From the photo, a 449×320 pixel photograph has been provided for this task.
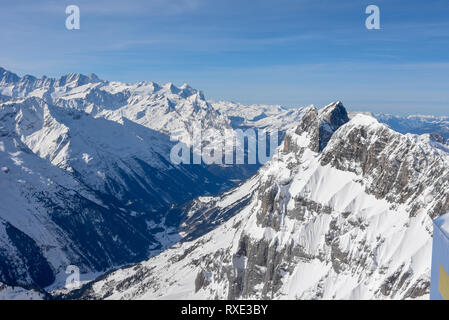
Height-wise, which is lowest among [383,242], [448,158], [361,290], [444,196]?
[361,290]

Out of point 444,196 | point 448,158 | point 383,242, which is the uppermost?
point 448,158

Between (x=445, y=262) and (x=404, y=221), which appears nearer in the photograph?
(x=445, y=262)

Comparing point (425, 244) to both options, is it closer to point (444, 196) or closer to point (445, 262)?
point (444, 196)

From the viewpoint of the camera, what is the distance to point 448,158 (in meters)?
194
